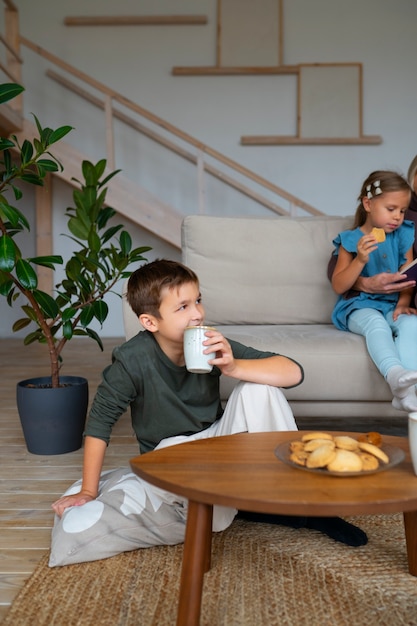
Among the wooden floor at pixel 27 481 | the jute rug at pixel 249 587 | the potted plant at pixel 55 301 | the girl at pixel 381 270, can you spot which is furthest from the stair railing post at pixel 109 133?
the jute rug at pixel 249 587

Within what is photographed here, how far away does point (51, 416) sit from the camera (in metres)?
2.24

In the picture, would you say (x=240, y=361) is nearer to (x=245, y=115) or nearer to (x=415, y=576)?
(x=415, y=576)

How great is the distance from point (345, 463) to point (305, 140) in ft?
16.8

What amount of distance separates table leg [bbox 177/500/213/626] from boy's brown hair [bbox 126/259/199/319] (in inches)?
22.8

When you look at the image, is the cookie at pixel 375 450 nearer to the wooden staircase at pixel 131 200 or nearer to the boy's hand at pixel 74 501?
the boy's hand at pixel 74 501

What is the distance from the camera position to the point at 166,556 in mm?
1391

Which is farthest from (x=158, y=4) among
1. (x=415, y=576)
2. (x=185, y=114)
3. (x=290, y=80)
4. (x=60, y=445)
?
(x=415, y=576)

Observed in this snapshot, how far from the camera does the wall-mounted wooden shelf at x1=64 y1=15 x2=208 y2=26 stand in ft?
18.6

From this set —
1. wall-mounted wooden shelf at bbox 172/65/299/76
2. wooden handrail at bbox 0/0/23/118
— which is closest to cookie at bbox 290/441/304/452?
wooden handrail at bbox 0/0/23/118

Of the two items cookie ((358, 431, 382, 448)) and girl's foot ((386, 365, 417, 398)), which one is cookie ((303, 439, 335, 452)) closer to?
cookie ((358, 431, 382, 448))

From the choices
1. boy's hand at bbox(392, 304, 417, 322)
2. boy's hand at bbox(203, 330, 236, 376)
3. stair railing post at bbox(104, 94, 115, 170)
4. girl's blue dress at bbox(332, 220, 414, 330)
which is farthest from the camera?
stair railing post at bbox(104, 94, 115, 170)

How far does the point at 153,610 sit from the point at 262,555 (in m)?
0.32

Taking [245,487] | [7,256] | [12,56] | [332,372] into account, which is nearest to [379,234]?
[332,372]

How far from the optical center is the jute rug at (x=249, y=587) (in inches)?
44.4
